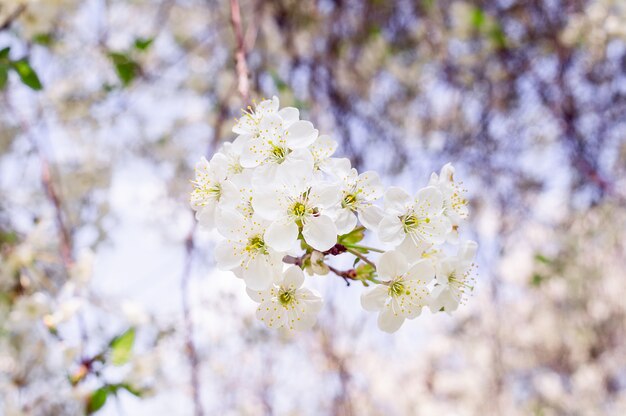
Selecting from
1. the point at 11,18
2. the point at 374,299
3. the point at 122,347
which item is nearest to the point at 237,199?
the point at 374,299

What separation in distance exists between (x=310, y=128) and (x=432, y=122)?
9.82 feet

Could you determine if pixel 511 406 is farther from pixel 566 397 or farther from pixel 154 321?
pixel 154 321

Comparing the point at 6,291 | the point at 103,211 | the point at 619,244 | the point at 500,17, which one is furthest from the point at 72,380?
the point at 619,244

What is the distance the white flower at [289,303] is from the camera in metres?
0.75

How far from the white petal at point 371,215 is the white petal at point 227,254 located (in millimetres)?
188

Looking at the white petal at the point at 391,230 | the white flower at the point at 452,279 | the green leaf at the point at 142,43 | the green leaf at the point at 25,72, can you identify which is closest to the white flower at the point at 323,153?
the white petal at the point at 391,230

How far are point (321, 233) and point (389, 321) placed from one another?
177 millimetres

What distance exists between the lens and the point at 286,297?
0.77 m

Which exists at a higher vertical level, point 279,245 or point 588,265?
point 588,265

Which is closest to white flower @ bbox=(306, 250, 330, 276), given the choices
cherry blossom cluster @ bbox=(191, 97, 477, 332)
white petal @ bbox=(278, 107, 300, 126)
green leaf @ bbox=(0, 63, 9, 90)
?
cherry blossom cluster @ bbox=(191, 97, 477, 332)

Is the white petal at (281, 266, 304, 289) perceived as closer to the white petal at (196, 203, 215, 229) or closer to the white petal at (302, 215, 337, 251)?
the white petal at (302, 215, 337, 251)

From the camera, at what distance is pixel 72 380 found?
137 cm

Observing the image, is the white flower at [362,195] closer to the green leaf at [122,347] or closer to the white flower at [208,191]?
the white flower at [208,191]

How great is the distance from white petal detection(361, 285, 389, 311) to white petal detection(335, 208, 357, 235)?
0.11 metres
